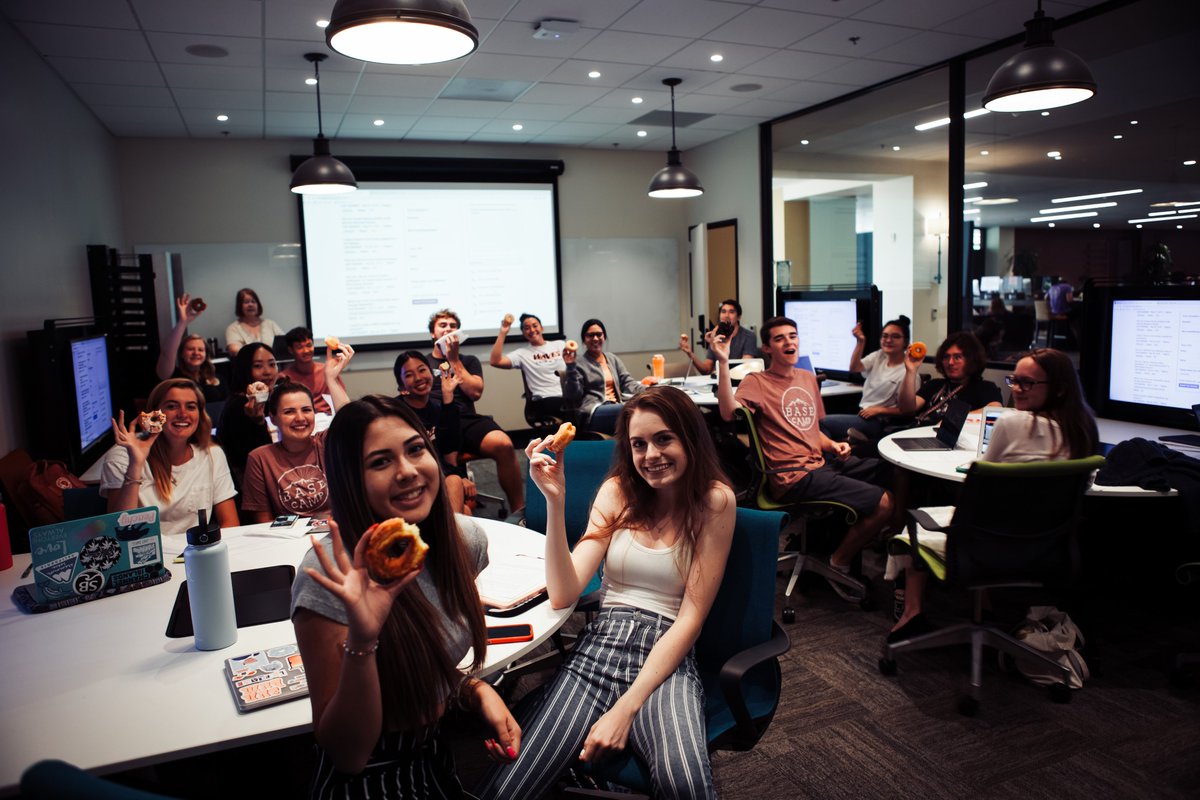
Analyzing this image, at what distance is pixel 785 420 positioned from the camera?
3.65 meters

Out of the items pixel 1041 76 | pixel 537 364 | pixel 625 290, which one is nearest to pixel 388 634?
pixel 1041 76

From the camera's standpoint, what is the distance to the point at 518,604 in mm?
1834

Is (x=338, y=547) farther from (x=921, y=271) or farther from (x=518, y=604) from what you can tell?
(x=921, y=271)

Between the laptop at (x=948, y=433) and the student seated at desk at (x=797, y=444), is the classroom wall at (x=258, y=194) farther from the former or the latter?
the laptop at (x=948, y=433)

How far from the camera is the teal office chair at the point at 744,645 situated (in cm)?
172

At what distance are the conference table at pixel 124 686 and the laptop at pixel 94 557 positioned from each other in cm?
3

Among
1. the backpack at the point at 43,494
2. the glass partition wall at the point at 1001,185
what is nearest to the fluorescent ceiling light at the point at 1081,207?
the glass partition wall at the point at 1001,185

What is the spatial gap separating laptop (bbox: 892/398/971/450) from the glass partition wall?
4.70 feet

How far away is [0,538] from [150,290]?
3.60 m

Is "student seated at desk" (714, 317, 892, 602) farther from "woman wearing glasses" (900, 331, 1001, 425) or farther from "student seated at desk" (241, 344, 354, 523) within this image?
"student seated at desk" (241, 344, 354, 523)

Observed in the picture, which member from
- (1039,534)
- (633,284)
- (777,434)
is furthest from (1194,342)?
(633,284)

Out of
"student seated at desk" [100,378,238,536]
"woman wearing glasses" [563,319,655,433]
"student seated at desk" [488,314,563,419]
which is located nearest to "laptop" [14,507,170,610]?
"student seated at desk" [100,378,238,536]

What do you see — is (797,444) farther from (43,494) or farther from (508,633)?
(43,494)

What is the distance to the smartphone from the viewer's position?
1669 millimetres
